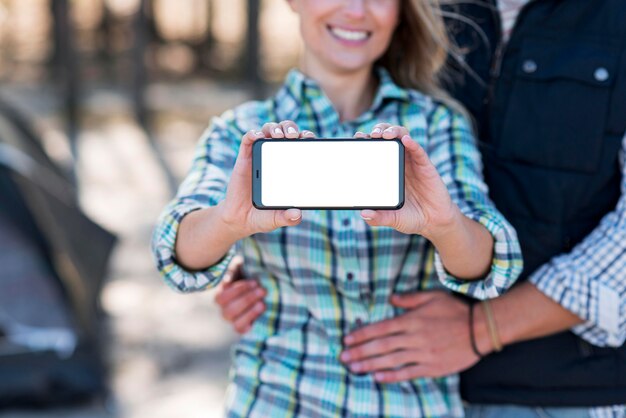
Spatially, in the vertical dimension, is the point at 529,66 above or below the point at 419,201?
above

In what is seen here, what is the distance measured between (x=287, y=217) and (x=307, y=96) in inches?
22.2

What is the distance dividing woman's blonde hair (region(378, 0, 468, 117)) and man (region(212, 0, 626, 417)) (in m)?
0.14

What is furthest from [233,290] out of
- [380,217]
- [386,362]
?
[380,217]

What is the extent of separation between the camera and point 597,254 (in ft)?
5.94

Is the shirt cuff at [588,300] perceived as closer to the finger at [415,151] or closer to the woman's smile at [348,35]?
the finger at [415,151]

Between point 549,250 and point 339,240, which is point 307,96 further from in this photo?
point 549,250

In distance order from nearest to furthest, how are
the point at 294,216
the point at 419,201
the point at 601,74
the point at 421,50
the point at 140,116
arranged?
the point at 294,216 → the point at 419,201 → the point at 601,74 → the point at 421,50 → the point at 140,116

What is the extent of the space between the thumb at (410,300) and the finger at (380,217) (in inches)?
15.3

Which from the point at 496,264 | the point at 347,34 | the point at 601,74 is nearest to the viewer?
the point at 496,264

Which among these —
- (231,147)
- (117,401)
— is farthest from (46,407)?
(231,147)

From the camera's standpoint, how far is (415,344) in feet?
6.20

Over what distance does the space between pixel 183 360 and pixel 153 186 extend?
2723 mm

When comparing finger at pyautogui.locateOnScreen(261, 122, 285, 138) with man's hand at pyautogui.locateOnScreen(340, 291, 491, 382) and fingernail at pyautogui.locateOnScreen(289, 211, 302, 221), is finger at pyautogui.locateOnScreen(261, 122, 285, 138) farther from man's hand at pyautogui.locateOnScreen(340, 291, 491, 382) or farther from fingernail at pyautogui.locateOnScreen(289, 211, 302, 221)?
man's hand at pyautogui.locateOnScreen(340, 291, 491, 382)

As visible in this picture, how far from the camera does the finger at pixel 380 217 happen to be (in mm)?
1494
